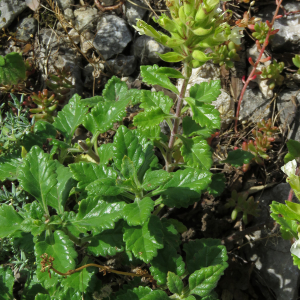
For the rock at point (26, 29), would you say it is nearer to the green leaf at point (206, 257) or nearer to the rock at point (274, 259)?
the green leaf at point (206, 257)

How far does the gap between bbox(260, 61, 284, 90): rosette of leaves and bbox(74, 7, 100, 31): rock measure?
2.27 metres

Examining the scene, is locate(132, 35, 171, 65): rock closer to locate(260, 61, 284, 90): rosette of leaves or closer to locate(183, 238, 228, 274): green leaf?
locate(260, 61, 284, 90): rosette of leaves

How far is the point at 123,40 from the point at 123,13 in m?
0.40

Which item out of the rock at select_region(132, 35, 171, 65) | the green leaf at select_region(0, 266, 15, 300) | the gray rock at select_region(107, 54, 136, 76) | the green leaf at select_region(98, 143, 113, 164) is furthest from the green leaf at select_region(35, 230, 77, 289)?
the rock at select_region(132, 35, 171, 65)

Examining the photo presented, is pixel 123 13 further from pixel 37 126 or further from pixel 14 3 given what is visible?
pixel 37 126

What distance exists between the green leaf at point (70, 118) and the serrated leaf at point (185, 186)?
111cm

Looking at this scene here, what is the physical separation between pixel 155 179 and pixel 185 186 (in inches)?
12.1

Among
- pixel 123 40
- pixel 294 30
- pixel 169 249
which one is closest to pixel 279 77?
Answer: pixel 294 30

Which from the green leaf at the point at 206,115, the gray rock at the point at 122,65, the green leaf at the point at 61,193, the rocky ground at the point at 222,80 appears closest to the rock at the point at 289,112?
the rocky ground at the point at 222,80

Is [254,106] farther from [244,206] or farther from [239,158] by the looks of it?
[244,206]

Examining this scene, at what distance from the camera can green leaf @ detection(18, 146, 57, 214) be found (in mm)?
2279

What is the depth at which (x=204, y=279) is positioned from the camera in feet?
7.18

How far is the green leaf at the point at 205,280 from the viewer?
2.15 meters

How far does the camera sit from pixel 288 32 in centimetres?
382
